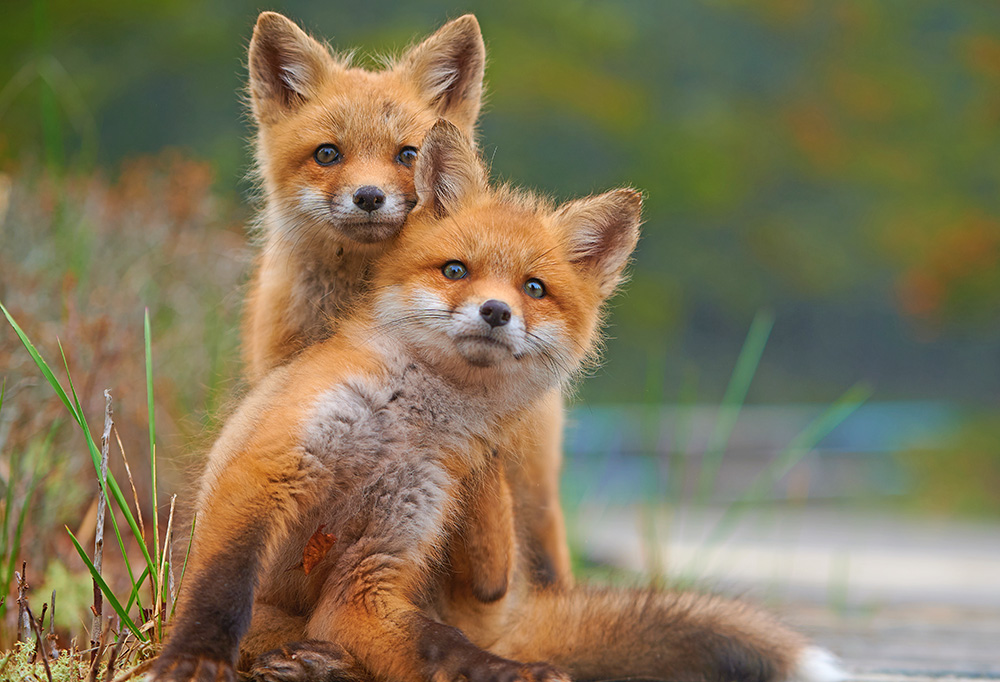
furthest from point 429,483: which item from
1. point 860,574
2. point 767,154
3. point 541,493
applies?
point 767,154

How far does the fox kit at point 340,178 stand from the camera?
2822 mm

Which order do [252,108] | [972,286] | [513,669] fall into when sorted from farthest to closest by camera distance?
[972,286], [252,108], [513,669]

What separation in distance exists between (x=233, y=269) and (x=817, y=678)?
441cm

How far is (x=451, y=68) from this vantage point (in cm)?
327

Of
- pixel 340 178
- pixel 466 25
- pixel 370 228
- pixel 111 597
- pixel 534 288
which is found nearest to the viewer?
pixel 111 597

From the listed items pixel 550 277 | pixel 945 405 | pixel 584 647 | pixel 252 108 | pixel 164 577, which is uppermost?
pixel 945 405

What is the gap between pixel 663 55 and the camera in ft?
56.4

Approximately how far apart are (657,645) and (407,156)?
160cm

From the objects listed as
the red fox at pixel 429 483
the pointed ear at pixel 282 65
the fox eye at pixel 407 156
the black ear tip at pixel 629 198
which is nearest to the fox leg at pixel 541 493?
the red fox at pixel 429 483

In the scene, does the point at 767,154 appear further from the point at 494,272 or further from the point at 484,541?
the point at 484,541

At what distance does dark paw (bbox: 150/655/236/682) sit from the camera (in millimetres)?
1917

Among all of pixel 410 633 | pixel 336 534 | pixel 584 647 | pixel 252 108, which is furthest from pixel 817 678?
pixel 252 108

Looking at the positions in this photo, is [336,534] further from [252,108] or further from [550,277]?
[252,108]

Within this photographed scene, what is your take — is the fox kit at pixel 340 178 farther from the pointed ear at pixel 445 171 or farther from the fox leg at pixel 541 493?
the pointed ear at pixel 445 171
